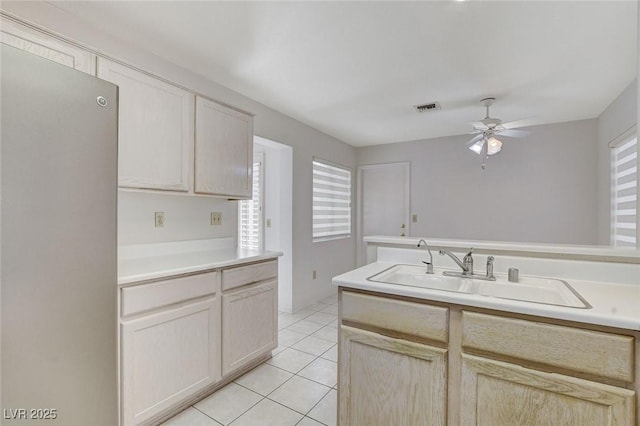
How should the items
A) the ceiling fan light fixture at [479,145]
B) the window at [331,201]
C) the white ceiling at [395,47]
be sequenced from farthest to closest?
the window at [331,201] → the ceiling fan light fixture at [479,145] → the white ceiling at [395,47]

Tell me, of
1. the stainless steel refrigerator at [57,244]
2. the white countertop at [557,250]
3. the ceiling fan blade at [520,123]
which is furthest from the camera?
the ceiling fan blade at [520,123]

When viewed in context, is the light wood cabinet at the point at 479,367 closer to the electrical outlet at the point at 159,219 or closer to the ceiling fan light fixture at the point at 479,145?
the electrical outlet at the point at 159,219

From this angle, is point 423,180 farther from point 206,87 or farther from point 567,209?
point 206,87

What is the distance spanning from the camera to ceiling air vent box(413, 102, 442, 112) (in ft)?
9.91

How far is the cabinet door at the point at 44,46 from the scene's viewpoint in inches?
50.3

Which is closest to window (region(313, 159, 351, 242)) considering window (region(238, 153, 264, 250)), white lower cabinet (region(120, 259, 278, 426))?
window (region(238, 153, 264, 250))

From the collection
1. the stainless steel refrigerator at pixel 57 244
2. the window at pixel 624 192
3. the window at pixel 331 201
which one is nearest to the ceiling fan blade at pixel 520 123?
the window at pixel 624 192

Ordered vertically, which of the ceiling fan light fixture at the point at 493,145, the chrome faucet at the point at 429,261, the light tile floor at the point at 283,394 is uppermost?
the ceiling fan light fixture at the point at 493,145

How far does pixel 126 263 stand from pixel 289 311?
2109 millimetres

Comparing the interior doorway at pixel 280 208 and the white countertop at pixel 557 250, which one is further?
the interior doorway at pixel 280 208

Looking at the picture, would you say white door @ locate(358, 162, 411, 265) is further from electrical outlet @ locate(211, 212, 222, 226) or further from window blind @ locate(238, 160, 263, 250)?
electrical outlet @ locate(211, 212, 222, 226)

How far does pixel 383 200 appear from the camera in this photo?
4.86m

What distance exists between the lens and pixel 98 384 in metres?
0.95

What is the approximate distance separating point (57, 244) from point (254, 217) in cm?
310
